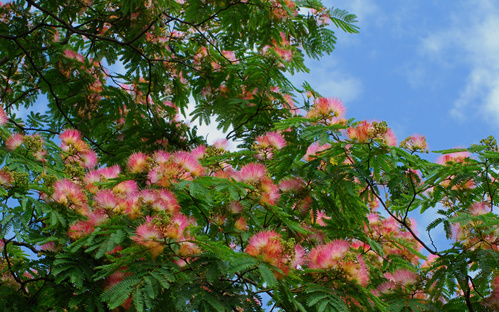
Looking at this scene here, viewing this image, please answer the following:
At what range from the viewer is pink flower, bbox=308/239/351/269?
298 centimetres

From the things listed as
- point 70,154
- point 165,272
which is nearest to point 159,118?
point 70,154

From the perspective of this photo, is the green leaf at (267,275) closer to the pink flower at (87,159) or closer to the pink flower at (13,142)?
the pink flower at (87,159)

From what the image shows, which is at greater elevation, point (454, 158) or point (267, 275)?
point (454, 158)

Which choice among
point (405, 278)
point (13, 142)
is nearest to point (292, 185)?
point (405, 278)

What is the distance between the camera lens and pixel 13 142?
3.83 m

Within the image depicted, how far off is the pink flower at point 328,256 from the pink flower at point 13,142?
256 centimetres

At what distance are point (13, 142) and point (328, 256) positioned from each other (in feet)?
8.86

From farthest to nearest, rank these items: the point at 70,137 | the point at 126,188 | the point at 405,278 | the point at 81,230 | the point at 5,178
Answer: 1. the point at 70,137
2. the point at 405,278
3. the point at 5,178
4. the point at 126,188
5. the point at 81,230

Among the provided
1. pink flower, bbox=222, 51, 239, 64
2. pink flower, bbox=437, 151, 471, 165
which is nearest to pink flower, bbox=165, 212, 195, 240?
pink flower, bbox=437, 151, 471, 165

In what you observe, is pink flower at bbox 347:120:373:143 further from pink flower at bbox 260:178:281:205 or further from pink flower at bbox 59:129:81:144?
pink flower at bbox 59:129:81:144

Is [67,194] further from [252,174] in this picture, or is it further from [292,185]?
[292,185]

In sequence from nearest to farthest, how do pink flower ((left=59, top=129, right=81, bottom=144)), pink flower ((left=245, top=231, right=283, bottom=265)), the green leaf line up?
1. the green leaf
2. pink flower ((left=245, top=231, right=283, bottom=265))
3. pink flower ((left=59, top=129, right=81, bottom=144))

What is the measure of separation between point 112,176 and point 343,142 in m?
1.89

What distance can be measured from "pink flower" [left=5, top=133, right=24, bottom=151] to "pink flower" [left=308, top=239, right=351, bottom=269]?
8.41ft
